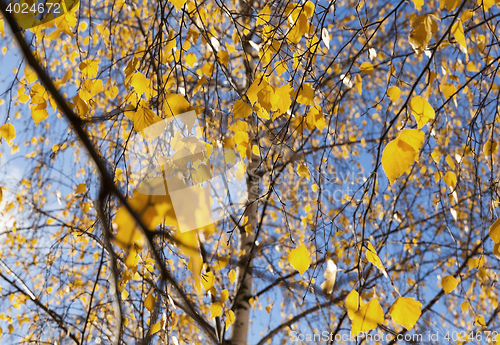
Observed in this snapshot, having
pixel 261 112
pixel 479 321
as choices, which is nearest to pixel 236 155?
pixel 261 112

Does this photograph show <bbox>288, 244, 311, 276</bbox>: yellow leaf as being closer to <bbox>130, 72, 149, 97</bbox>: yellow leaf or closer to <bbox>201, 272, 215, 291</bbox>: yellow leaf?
<bbox>201, 272, 215, 291</bbox>: yellow leaf

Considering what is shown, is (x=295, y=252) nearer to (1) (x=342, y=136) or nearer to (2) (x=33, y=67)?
(2) (x=33, y=67)

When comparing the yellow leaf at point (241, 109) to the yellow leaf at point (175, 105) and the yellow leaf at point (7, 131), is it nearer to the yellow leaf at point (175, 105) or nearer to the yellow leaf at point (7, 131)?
the yellow leaf at point (175, 105)

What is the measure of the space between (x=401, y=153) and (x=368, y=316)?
406 mm

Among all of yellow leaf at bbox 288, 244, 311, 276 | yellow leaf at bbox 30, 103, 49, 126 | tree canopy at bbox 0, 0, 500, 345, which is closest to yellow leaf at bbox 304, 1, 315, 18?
tree canopy at bbox 0, 0, 500, 345

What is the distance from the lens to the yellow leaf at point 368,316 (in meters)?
0.88

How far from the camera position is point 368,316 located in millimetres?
885

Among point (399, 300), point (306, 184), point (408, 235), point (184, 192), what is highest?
point (306, 184)

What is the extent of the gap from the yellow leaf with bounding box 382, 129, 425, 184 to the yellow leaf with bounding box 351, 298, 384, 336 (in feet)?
1.08

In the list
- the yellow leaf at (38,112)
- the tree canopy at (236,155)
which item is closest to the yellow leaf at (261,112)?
the tree canopy at (236,155)

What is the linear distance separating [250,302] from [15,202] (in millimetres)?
2252

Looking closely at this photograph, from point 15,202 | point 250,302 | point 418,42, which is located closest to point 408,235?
point 250,302

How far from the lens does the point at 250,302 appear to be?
94.0 inches

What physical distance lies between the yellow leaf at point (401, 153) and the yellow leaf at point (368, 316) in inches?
13.0
